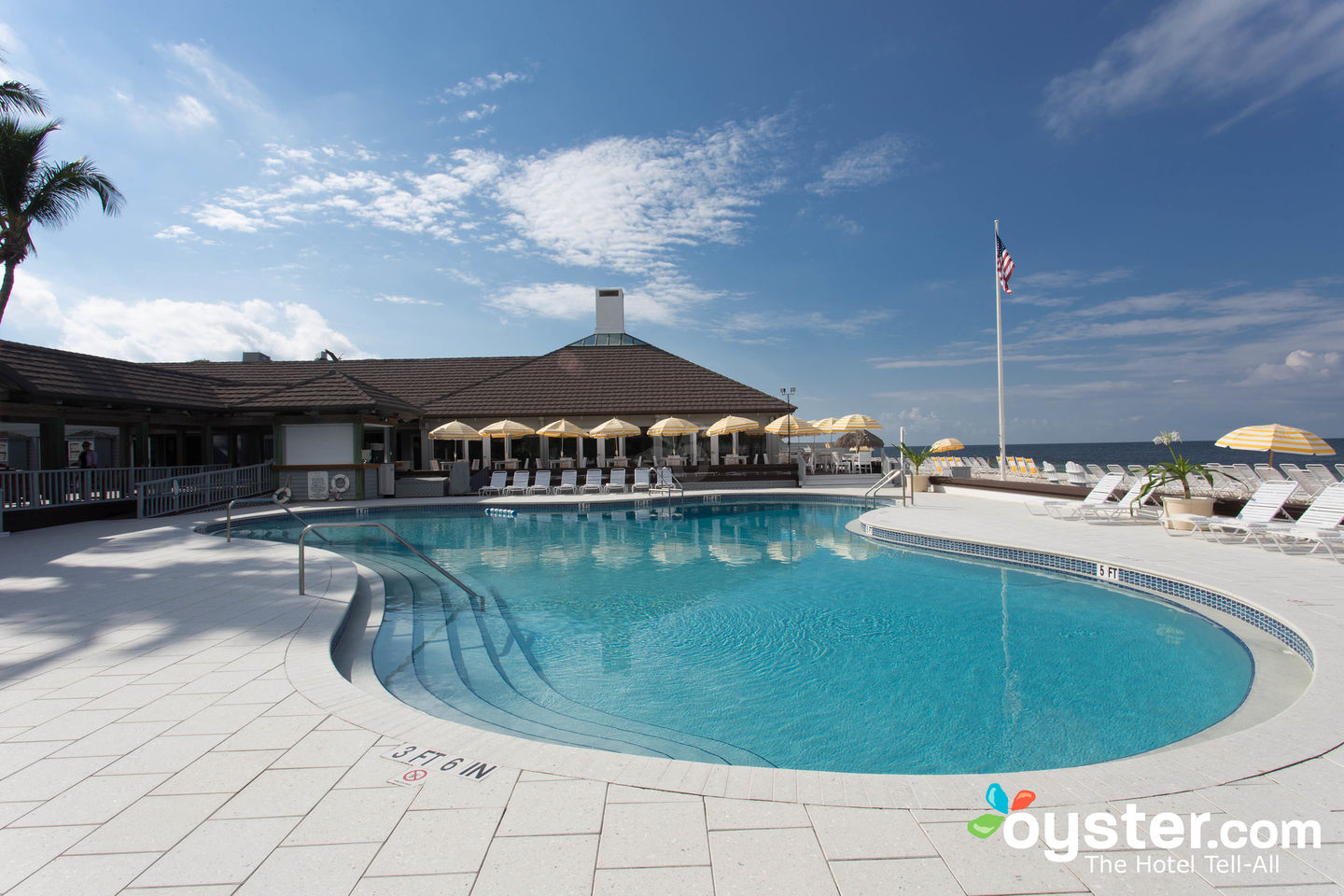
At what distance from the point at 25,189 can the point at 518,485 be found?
14.2 meters

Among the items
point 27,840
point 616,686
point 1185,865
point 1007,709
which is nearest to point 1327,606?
point 1007,709

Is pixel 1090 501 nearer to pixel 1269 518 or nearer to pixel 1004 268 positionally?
pixel 1269 518

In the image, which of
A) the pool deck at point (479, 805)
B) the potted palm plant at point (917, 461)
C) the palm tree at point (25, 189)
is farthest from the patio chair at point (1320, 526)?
the palm tree at point (25, 189)

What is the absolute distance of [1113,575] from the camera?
7.64 m

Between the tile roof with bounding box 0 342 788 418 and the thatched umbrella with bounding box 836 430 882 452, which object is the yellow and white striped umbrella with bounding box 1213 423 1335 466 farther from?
the thatched umbrella with bounding box 836 430 882 452

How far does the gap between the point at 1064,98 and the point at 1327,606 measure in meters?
19.6

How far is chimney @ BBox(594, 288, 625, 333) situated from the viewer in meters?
27.6

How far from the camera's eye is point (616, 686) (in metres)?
5.02

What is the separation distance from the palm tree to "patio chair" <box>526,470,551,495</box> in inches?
529

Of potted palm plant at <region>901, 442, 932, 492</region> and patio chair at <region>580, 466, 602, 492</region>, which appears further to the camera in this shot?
patio chair at <region>580, 466, 602, 492</region>

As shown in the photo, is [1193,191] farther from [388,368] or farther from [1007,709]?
[388,368]

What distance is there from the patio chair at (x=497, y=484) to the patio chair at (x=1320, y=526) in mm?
17841

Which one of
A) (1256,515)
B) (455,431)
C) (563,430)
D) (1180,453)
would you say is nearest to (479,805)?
(1256,515)

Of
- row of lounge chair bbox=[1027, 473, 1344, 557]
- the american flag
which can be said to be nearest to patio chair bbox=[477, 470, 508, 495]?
row of lounge chair bbox=[1027, 473, 1344, 557]
